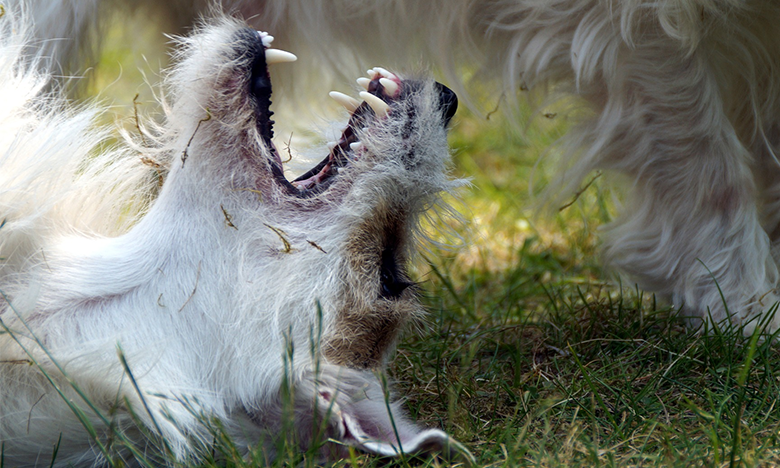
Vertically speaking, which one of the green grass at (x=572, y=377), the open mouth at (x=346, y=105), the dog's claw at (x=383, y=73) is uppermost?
the dog's claw at (x=383, y=73)

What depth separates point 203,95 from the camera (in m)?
1.74

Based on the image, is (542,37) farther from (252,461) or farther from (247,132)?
(252,461)

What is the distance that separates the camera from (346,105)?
1.87 meters

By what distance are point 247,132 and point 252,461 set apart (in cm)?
68

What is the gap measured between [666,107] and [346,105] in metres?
0.96

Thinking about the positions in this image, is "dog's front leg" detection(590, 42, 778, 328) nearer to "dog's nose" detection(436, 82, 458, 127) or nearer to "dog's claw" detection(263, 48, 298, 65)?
"dog's nose" detection(436, 82, 458, 127)

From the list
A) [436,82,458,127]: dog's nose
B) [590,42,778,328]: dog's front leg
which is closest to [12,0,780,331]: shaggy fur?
[590,42,778,328]: dog's front leg

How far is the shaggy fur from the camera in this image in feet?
7.23

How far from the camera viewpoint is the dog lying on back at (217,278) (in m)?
1.56

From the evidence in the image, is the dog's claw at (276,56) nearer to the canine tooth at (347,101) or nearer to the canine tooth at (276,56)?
the canine tooth at (276,56)

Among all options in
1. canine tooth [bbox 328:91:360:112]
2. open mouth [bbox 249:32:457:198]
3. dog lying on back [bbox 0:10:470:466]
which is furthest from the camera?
canine tooth [bbox 328:91:360:112]

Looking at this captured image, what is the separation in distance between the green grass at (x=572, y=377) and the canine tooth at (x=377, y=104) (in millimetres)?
364

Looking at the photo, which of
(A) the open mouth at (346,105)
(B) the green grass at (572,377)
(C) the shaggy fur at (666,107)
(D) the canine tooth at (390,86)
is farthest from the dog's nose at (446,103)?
(C) the shaggy fur at (666,107)

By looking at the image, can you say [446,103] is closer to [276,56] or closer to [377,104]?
[377,104]
